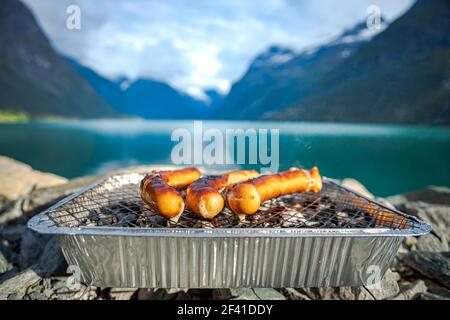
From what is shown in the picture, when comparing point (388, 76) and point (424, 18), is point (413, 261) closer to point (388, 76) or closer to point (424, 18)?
point (388, 76)

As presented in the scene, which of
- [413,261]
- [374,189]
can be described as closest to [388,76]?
[374,189]

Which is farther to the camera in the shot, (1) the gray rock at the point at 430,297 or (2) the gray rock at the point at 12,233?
(2) the gray rock at the point at 12,233

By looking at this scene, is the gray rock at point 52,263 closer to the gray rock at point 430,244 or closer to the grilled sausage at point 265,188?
the grilled sausage at point 265,188

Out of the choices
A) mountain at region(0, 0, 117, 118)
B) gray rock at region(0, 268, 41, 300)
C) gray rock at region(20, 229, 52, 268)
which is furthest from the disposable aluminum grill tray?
mountain at region(0, 0, 117, 118)

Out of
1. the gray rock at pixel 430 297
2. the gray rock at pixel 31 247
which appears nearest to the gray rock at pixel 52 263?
the gray rock at pixel 31 247

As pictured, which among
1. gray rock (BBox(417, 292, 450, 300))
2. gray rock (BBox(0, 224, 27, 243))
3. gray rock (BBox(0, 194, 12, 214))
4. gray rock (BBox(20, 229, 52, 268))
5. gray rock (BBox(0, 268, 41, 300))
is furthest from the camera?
gray rock (BBox(0, 194, 12, 214))

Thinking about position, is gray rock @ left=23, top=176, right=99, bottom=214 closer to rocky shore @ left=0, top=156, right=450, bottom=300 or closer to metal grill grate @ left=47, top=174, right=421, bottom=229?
rocky shore @ left=0, top=156, right=450, bottom=300

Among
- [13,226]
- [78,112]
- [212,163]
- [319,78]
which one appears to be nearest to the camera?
[13,226]
